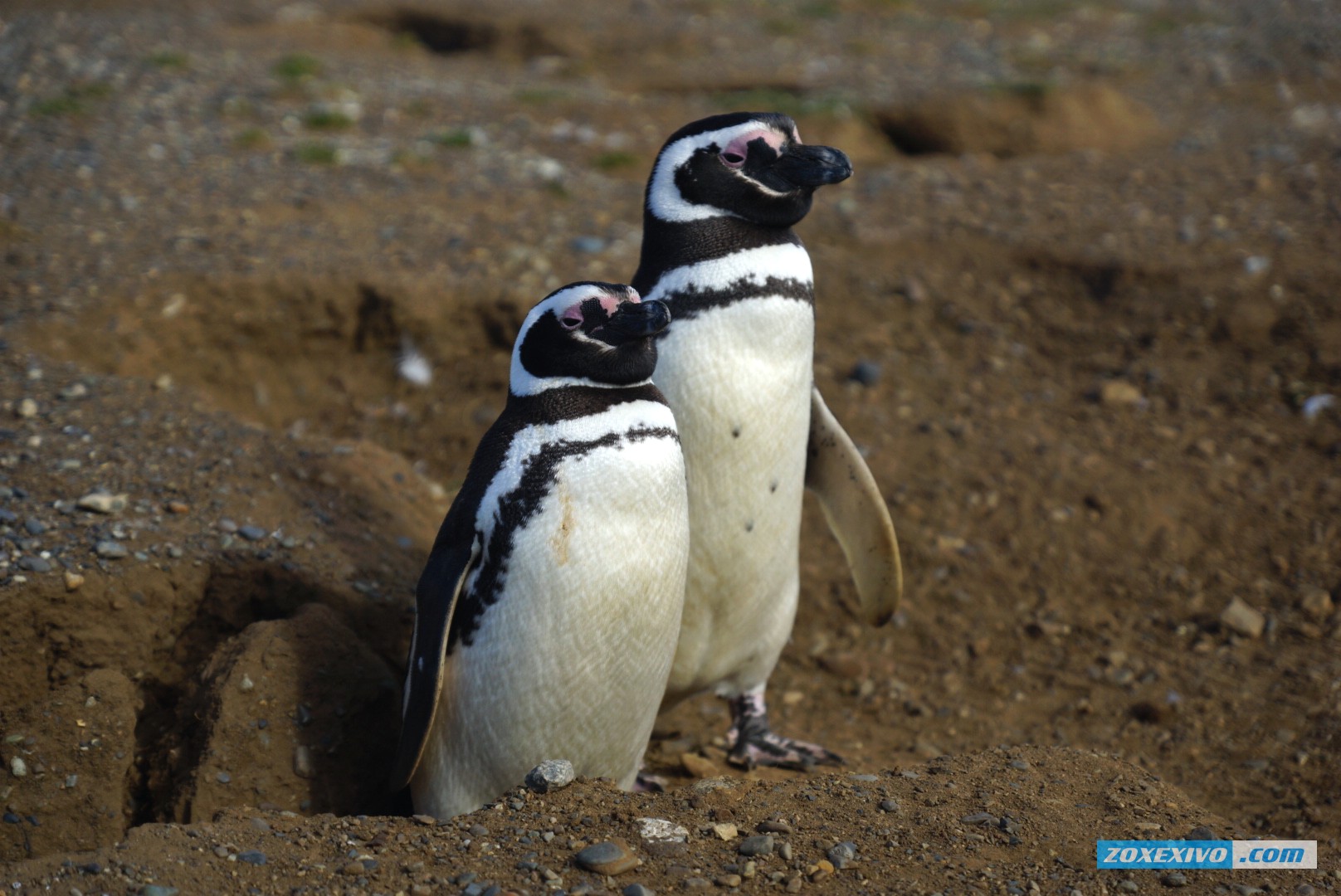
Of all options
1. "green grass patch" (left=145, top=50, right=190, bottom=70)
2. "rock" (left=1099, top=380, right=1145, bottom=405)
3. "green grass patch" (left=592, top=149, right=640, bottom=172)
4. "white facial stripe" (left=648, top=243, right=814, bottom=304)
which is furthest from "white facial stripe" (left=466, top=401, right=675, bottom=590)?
"green grass patch" (left=145, top=50, right=190, bottom=70)

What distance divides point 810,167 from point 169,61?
20.7 ft

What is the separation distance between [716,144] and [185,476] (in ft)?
6.31

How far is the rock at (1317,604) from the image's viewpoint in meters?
4.29

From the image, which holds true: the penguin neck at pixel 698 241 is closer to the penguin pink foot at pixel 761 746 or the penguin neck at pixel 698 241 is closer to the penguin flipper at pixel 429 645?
the penguin flipper at pixel 429 645

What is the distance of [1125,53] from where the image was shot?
9.71 m

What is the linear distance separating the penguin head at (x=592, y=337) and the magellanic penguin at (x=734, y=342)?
1.15ft

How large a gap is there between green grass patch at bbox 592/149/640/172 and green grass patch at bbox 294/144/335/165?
1435 millimetres

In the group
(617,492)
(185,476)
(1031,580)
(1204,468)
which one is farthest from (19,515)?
(1204,468)

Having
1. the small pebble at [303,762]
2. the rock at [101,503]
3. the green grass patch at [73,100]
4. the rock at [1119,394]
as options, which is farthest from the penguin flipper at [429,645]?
the green grass patch at [73,100]

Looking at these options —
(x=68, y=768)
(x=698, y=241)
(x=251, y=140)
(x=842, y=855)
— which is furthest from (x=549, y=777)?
(x=251, y=140)

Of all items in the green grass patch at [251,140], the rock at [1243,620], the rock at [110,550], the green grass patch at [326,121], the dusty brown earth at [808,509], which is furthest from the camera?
the green grass patch at [326,121]

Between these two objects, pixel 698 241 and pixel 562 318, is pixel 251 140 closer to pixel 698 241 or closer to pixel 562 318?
pixel 698 241

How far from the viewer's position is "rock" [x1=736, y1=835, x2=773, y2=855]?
8.27ft

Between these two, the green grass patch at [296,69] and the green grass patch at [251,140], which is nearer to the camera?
the green grass patch at [251,140]
